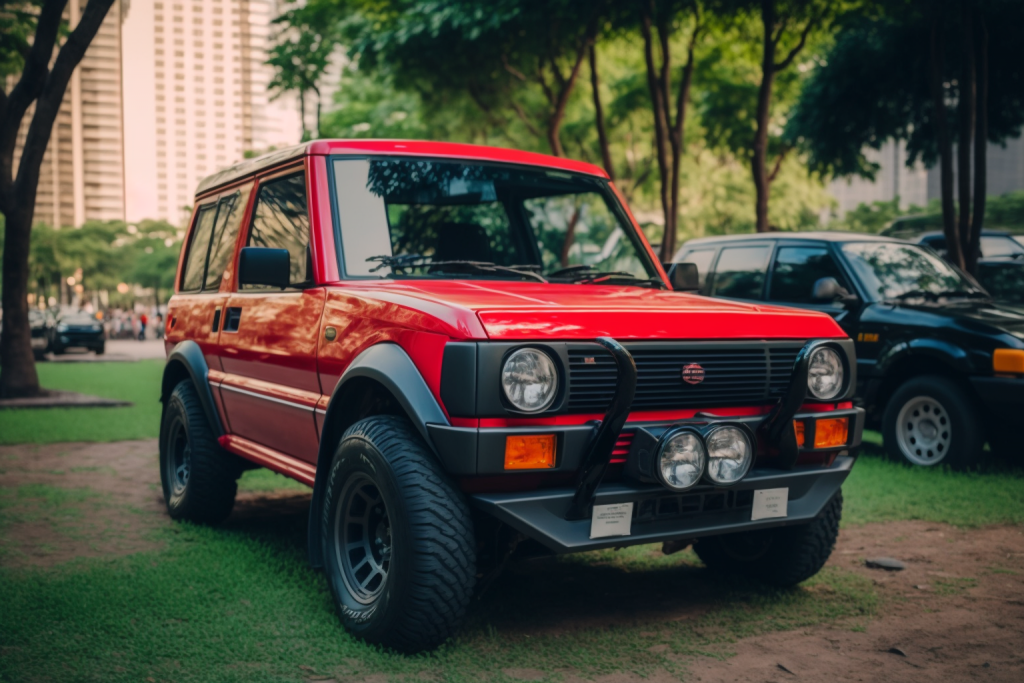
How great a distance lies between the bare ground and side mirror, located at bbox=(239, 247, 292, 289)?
5.85 feet

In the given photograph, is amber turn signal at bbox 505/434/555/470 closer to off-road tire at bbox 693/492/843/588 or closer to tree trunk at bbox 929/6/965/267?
off-road tire at bbox 693/492/843/588

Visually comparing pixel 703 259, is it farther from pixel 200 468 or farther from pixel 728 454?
pixel 728 454

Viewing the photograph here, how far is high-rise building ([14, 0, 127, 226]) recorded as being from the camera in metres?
104

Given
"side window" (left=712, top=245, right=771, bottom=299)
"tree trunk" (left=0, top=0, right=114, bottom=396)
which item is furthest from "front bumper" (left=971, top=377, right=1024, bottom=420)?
"tree trunk" (left=0, top=0, right=114, bottom=396)

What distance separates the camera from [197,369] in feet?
18.3

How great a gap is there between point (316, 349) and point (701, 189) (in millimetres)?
23446

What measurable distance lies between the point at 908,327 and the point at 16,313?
1135 centimetres

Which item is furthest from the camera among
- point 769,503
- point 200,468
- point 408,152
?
point 200,468

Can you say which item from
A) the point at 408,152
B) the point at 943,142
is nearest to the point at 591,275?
the point at 408,152

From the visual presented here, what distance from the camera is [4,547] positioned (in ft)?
17.2

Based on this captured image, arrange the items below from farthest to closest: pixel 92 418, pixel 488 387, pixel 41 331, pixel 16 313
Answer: pixel 41 331, pixel 16 313, pixel 92 418, pixel 488 387

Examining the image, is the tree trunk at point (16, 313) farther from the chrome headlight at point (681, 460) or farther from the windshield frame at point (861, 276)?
the chrome headlight at point (681, 460)

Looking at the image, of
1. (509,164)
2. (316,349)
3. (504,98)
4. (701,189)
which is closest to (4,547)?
(316,349)

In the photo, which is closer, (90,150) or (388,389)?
(388,389)
